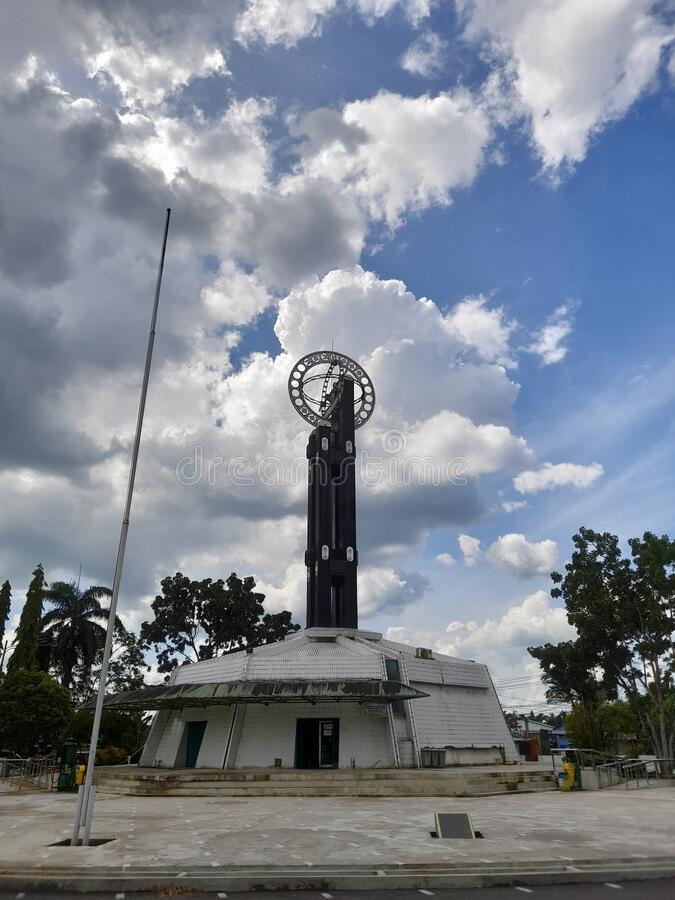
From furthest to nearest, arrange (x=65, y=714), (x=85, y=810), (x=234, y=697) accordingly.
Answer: (x=65, y=714), (x=234, y=697), (x=85, y=810)

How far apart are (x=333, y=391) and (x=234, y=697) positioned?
86.7 feet

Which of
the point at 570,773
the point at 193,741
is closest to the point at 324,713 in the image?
the point at 193,741

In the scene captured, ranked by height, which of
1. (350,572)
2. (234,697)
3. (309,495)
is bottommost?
(234,697)

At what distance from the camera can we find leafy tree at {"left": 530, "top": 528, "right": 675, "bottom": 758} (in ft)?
137

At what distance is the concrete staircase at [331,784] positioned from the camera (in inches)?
1016

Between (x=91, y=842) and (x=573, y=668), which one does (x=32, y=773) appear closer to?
(x=91, y=842)

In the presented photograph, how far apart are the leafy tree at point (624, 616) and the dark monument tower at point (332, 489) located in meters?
15.2

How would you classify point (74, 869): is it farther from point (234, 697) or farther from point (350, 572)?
point (350, 572)

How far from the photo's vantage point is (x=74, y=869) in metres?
11.4

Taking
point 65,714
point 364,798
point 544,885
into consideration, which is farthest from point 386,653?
point 544,885

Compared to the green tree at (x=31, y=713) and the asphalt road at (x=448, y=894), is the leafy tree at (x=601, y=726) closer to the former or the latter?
the green tree at (x=31, y=713)

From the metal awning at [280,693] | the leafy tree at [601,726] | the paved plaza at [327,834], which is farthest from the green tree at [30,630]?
the leafy tree at [601,726]

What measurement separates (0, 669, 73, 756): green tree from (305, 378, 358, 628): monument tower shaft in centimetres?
1674

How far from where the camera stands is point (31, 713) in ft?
133
